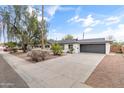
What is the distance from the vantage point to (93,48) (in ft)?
75.5

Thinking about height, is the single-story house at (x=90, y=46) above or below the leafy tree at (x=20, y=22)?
below

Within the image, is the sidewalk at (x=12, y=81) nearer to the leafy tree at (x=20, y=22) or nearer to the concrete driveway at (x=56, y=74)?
the concrete driveway at (x=56, y=74)

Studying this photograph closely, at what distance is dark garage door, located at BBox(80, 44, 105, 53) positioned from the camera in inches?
850

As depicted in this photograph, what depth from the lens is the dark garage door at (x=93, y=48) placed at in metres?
21.6

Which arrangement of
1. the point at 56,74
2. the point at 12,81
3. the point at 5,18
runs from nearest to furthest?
the point at 12,81, the point at 56,74, the point at 5,18

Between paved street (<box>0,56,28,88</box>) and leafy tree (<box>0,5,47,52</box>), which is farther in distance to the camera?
leafy tree (<box>0,5,47,52</box>)

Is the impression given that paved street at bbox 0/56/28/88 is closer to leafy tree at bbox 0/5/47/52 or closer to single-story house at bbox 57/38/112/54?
leafy tree at bbox 0/5/47/52

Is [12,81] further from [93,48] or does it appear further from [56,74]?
[93,48]

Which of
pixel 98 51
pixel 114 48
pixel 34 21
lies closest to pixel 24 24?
pixel 34 21

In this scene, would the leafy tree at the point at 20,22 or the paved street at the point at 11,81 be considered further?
the leafy tree at the point at 20,22

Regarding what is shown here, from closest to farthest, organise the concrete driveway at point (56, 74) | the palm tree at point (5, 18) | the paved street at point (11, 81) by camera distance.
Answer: the paved street at point (11, 81) < the concrete driveway at point (56, 74) < the palm tree at point (5, 18)

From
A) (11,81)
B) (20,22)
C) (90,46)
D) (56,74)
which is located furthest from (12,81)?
(90,46)

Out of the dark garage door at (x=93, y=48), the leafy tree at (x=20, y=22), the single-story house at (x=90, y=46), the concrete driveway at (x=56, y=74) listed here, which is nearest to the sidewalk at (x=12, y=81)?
the concrete driveway at (x=56, y=74)

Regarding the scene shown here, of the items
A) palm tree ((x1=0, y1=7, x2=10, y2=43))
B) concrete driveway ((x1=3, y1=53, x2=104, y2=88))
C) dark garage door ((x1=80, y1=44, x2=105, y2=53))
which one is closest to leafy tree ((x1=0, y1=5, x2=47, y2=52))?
palm tree ((x1=0, y1=7, x2=10, y2=43))
